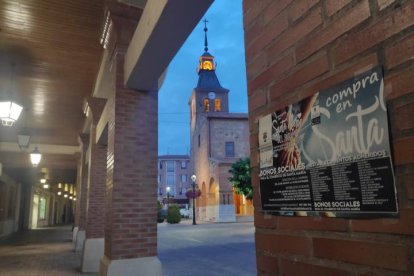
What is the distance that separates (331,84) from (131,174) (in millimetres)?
4445

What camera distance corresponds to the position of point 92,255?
8039mm

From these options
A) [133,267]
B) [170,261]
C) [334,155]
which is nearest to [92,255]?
[170,261]

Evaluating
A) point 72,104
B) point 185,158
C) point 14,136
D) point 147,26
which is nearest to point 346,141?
point 147,26

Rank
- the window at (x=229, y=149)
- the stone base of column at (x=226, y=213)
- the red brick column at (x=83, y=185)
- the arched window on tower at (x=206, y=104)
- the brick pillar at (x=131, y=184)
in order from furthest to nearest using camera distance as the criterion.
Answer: the arched window on tower at (x=206, y=104) < the window at (x=229, y=149) < the stone base of column at (x=226, y=213) < the red brick column at (x=83, y=185) < the brick pillar at (x=131, y=184)

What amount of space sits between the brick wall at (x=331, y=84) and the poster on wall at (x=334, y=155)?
0.03 meters

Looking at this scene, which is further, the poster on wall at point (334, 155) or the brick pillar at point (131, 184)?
the brick pillar at point (131, 184)

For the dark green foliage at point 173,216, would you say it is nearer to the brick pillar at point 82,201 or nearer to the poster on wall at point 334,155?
the brick pillar at point 82,201

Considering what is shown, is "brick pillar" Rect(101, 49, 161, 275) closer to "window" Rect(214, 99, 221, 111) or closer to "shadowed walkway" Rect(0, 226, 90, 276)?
"shadowed walkway" Rect(0, 226, 90, 276)

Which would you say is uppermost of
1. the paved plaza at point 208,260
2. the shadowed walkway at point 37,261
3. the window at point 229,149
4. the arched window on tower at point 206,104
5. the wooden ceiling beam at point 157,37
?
the arched window on tower at point 206,104

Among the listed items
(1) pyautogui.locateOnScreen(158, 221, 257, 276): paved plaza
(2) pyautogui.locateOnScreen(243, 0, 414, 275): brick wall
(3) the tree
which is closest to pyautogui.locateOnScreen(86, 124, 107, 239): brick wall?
(1) pyautogui.locateOnScreen(158, 221, 257, 276): paved plaza

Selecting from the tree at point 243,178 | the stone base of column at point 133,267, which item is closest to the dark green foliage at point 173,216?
the tree at point 243,178

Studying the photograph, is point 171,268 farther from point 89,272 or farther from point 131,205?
point 131,205

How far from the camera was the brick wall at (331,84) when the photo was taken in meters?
1.05

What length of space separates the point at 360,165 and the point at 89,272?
7931 millimetres
